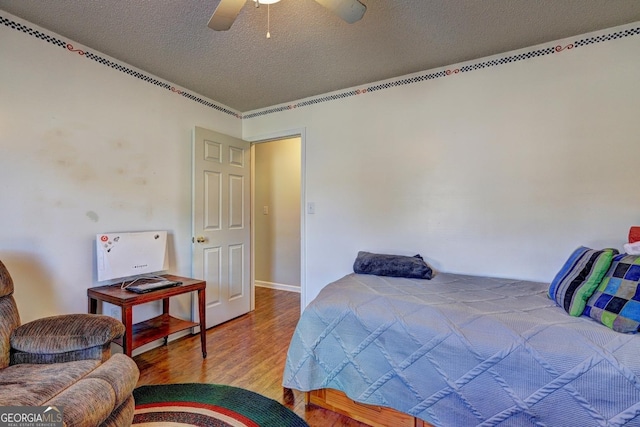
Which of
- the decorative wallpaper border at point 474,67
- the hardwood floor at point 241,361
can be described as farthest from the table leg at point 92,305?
the decorative wallpaper border at point 474,67

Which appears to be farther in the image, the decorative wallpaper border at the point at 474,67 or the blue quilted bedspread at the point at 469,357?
the decorative wallpaper border at the point at 474,67

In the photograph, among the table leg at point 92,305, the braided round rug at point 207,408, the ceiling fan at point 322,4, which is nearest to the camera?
the ceiling fan at point 322,4

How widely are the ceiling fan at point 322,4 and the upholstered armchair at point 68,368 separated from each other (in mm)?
1625

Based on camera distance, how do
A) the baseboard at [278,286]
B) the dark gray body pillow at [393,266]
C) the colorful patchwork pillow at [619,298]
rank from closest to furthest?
the colorful patchwork pillow at [619,298]
the dark gray body pillow at [393,266]
the baseboard at [278,286]

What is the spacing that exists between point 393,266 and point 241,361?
1.40 metres

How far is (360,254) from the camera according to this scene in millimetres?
2529

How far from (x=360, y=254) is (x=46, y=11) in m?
2.66

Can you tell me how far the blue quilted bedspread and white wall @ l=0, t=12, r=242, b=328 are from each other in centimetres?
168

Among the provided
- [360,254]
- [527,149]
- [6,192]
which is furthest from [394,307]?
[6,192]

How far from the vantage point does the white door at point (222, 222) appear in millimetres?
2789

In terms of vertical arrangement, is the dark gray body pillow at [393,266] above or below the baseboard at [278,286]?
above

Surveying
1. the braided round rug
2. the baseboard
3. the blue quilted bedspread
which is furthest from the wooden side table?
the baseboard

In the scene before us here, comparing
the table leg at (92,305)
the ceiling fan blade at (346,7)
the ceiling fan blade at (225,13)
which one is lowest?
the table leg at (92,305)

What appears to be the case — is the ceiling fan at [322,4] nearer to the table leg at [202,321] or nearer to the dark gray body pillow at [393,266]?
the dark gray body pillow at [393,266]
